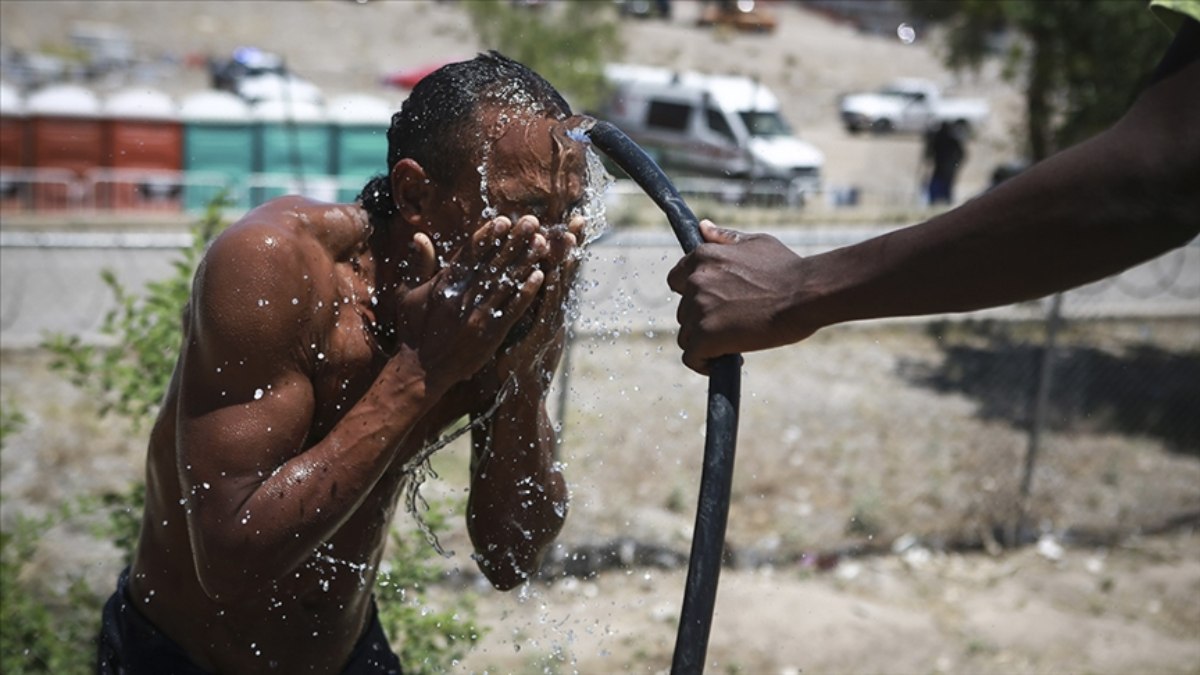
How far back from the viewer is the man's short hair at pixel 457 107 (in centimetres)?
225

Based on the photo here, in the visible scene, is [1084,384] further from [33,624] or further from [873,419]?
[33,624]

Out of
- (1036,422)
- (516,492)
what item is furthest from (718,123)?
(516,492)

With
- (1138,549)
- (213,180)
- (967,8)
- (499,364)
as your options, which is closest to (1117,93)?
(967,8)

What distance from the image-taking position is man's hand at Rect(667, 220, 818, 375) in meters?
2.00

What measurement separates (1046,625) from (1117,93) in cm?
530

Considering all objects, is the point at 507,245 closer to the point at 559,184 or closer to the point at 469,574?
the point at 559,184

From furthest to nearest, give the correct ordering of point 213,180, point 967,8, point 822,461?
point 213,180, point 967,8, point 822,461

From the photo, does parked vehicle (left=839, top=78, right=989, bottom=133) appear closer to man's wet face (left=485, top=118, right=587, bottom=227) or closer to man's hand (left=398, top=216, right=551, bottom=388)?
man's wet face (left=485, top=118, right=587, bottom=227)

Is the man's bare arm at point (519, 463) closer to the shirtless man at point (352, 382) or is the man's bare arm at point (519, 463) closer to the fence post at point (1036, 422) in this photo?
the shirtless man at point (352, 382)

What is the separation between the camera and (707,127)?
15148 millimetres

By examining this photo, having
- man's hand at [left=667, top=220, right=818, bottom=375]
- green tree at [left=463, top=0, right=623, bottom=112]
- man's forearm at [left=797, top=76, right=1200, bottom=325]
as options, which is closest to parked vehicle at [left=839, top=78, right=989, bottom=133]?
green tree at [left=463, top=0, right=623, bottom=112]

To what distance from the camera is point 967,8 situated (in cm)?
1244

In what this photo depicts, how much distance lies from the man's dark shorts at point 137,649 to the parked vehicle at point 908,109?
26114mm

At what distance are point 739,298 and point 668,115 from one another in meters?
15.1
